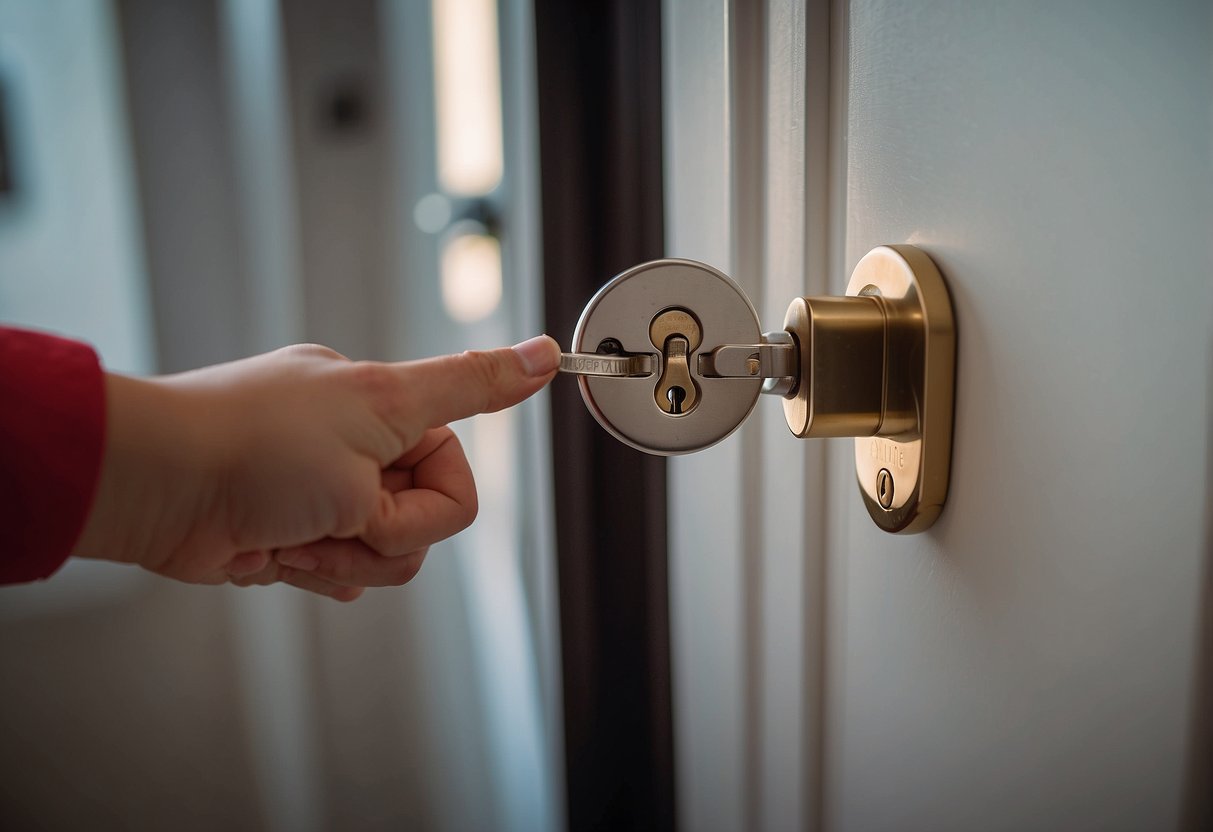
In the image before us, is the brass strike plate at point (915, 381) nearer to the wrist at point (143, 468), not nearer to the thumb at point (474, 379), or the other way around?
the thumb at point (474, 379)

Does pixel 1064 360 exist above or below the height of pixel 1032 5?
below

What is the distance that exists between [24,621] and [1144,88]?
1123 mm

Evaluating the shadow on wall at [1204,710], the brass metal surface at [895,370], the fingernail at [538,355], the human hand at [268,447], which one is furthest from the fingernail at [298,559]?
the shadow on wall at [1204,710]

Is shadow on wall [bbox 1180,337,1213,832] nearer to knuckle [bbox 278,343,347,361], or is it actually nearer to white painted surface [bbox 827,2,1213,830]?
white painted surface [bbox 827,2,1213,830]

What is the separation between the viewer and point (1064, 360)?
242 mm

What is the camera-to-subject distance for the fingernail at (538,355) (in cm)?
37

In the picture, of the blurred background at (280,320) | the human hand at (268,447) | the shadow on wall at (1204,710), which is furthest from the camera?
the blurred background at (280,320)

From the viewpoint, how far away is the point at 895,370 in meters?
0.30

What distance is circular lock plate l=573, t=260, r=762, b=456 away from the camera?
31 cm

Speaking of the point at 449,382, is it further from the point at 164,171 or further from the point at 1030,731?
the point at 164,171

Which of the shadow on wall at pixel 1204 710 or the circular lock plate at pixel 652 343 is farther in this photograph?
the circular lock plate at pixel 652 343

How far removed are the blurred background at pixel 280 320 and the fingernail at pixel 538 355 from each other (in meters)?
0.36

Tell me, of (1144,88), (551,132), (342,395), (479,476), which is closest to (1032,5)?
(1144,88)

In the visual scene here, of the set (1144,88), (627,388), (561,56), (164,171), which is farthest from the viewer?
(164,171)
